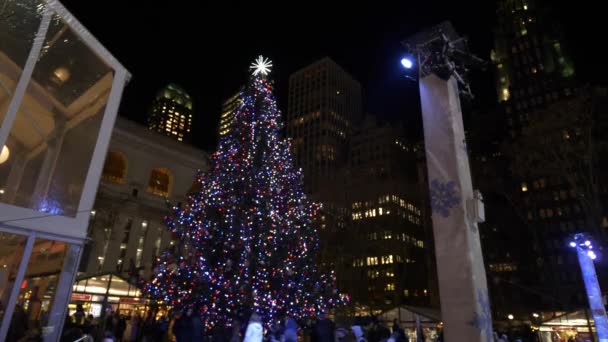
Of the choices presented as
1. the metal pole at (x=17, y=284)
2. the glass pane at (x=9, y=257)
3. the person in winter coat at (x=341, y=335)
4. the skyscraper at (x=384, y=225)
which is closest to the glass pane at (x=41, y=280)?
the glass pane at (x=9, y=257)

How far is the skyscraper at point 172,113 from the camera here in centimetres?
16462

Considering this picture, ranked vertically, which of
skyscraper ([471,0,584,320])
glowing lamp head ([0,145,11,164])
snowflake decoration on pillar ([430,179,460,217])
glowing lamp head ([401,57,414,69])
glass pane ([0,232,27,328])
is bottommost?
glass pane ([0,232,27,328])

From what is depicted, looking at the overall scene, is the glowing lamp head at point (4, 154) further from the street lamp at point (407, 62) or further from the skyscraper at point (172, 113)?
the skyscraper at point (172, 113)

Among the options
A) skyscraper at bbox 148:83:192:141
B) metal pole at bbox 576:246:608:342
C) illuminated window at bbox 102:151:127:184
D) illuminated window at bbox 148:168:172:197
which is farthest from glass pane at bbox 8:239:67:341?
skyscraper at bbox 148:83:192:141

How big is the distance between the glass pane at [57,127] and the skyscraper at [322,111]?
67.5m

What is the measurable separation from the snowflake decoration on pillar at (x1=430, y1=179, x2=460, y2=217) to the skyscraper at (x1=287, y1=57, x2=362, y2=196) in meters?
69.9

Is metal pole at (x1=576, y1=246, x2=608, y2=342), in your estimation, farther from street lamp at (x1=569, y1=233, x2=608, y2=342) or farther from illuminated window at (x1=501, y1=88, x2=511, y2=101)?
illuminated window at (x1=501, y1=88, x2=511, y2=101)

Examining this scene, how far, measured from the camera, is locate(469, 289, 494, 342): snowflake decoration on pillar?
204 inches

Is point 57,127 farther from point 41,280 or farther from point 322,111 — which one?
point 322,111

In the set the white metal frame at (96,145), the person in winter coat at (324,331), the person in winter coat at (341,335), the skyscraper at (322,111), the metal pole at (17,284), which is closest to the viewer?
the metal pole at (17,284)

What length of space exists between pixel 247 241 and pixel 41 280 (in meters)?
5.33

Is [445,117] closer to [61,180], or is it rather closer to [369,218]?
[61,180]

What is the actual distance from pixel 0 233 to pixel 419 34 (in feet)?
27.9

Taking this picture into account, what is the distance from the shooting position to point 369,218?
26.6 m
